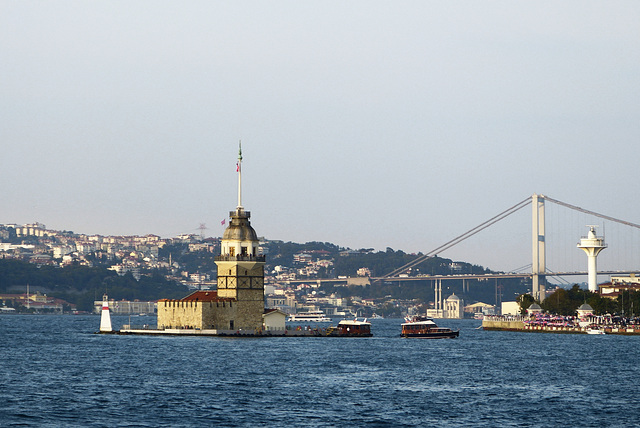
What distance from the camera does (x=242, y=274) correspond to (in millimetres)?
80938

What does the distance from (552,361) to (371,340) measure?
2407 cm

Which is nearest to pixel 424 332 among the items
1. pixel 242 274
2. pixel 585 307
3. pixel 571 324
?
pixel 242 274

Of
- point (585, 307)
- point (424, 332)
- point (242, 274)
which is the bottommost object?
point (424, 332)

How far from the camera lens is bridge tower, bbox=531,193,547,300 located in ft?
520

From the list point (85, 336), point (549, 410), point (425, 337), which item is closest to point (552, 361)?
point (549, 410)

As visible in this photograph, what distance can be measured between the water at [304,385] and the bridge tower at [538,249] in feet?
276

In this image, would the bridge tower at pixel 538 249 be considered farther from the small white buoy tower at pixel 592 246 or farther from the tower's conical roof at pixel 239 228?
the tower's conical roof at pixel 239 228

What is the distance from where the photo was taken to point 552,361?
65625 millimetres

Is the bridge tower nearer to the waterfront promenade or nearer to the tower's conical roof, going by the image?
the waterfront promenade

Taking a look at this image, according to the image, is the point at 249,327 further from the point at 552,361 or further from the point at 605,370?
the point at 605,370

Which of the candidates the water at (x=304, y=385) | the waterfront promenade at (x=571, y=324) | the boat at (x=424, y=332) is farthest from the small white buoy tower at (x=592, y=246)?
the water at (x=304, y=385)

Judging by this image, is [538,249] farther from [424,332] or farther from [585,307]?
[424,332]

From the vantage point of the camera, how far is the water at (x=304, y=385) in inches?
1503

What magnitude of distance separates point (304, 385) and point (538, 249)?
383 ft
